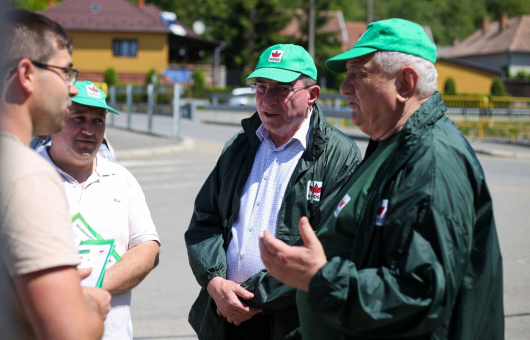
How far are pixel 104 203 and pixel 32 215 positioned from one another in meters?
1.65

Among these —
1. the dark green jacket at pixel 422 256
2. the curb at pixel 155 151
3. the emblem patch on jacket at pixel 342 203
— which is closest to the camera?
the dark green jacket at pixel 422 256

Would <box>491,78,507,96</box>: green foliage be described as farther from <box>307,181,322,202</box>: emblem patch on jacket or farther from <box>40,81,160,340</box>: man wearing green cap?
<box>40,81,160,340</box>: man wearing green cap

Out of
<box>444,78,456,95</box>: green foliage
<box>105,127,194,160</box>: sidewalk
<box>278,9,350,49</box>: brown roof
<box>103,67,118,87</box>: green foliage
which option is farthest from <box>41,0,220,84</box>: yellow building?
<box>105,127,194,160</box>: sidewalk

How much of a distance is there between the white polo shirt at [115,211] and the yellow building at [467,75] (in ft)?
198

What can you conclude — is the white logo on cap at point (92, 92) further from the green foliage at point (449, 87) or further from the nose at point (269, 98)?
the green foliage at point (449, 87)

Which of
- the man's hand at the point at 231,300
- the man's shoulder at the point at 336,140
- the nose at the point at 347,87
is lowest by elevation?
the man's hand at the point at 231,300

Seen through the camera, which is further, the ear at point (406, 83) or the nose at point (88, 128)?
the nose at point (88, 128)

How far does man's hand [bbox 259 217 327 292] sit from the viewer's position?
2430 mm

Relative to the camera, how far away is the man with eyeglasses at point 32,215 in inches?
75.5

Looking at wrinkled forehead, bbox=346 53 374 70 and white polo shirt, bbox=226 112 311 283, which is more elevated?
wrinkled forehead, bbox=346 53 374 70

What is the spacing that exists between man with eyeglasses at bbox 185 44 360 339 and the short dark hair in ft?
5.73

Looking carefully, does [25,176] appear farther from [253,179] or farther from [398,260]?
[253,179]

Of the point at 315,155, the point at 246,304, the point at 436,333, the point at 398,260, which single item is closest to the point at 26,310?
the point at 398,260

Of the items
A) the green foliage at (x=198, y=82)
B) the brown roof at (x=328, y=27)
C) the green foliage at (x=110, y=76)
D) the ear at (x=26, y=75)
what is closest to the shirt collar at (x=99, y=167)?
the ear at (x=26, y=75)
